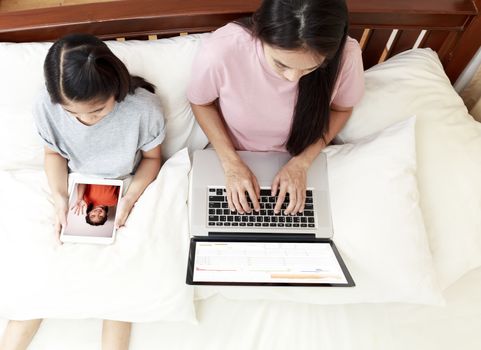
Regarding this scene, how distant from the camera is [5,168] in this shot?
1.12 meters

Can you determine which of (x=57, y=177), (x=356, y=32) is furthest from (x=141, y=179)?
(x=356, y=32)

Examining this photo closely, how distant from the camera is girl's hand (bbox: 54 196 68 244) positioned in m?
1.01

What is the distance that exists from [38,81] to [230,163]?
530 millimetres

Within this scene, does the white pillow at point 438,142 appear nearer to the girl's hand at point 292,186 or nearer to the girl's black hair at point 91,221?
the girl's hand at point 292,186

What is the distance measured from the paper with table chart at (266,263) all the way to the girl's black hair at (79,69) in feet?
1.38

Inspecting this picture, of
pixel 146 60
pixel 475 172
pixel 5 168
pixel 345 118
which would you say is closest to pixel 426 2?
pixel 345 118

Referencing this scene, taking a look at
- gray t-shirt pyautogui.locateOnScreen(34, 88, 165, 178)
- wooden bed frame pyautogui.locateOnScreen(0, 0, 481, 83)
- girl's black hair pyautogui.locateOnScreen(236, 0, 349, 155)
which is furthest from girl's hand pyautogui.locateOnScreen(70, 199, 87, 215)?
girl's black hair pyautogui.locateOnScreen(236, 0, 349, 155)

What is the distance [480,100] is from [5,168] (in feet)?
4.75

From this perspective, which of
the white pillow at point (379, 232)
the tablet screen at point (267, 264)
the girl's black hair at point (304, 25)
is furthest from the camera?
the white pillow at point (379, 232)

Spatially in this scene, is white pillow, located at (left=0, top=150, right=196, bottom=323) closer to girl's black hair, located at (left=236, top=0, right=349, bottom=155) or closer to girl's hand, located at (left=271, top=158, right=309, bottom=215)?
girl's hand, located at (left=271, top=158, right=309, bottom=215)

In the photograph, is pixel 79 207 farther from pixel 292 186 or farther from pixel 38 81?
pixel 292 186

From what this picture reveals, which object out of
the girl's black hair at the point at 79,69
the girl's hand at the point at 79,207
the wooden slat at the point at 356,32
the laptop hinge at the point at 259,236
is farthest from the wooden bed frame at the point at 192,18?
the laptop hinge at the point at 259,236

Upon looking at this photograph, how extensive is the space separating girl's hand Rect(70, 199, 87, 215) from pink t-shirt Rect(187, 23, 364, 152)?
39 cm

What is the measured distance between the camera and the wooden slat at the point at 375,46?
117 cm
